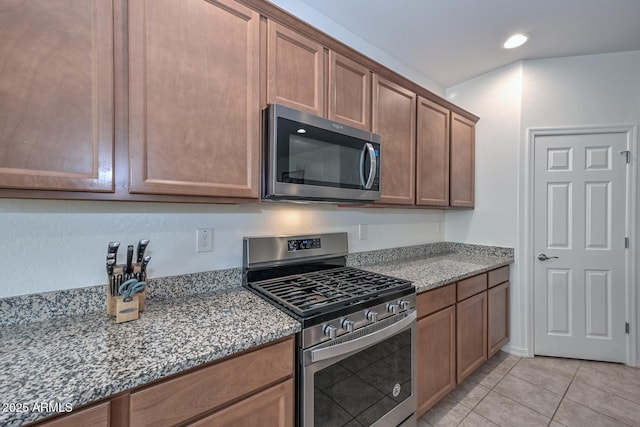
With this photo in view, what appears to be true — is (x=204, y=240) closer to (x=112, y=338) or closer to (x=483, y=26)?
(x=112, y=338)

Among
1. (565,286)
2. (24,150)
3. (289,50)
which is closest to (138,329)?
(24,150)

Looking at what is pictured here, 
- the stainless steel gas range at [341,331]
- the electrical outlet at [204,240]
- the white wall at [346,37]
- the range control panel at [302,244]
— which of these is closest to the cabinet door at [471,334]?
the stainless steel gas range at [341,331]

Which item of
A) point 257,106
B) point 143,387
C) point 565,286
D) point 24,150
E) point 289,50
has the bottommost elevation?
point 565,286

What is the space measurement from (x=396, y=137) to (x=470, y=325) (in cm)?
148

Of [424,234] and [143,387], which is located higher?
[424,234]

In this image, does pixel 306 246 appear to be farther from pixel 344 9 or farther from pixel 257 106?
pixel 344 9

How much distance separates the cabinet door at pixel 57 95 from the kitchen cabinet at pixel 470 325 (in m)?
2.12

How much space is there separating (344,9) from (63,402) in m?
2.33

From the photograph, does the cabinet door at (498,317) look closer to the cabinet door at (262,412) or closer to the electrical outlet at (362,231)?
the electrical outlet at (362,231)

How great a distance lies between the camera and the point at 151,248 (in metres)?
1.34

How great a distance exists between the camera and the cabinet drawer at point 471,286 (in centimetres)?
197

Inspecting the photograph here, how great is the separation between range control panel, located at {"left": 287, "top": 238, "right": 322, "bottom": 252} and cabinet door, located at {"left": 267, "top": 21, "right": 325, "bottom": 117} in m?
0.75

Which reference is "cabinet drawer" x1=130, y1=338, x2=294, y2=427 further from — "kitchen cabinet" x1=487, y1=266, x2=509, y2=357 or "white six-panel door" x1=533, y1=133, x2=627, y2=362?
"white six-panel door" x1=533, y1=133, x2=627, y2=362

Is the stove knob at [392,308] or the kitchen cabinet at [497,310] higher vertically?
the stove knob at [392,308]
